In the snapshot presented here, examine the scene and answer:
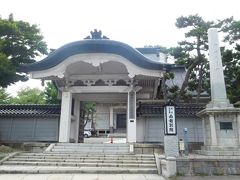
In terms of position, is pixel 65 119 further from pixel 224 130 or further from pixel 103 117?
pixel 103 117

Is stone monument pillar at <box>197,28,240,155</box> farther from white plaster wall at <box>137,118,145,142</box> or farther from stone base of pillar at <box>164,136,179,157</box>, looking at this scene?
white plaster wall at <box>137,118,145,142</box>

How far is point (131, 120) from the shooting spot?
1428 cm

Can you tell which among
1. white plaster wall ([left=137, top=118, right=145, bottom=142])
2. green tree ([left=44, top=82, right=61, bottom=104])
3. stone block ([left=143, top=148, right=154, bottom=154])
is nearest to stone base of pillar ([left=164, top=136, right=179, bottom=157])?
stone block ([left=143, top=148, right=154, bottom=154])

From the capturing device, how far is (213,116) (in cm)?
1199

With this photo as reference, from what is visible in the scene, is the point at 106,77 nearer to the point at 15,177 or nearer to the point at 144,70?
the point at 144,70

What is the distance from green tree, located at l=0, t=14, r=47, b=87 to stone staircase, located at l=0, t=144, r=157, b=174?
607 centimetres

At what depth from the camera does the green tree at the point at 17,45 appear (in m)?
15.8

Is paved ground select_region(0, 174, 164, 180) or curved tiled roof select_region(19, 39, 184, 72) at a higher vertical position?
curved tiled roof select_region(19, 39, 184, 72)

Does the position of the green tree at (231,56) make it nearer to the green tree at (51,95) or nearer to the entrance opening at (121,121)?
the green tree at (51,95)

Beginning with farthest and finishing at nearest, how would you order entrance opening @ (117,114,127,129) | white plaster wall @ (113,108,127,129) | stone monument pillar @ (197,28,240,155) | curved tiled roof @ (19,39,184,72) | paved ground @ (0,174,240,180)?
1. entrance opening @ (117,114,127,129)
2. white plaster wall @ (113,108,127,129)
3. curved tiled roof @ (19,39,184,72)
4. stone monument pillar @ (197,28,240,155)
5. paved ground @ (0,174,240,180)

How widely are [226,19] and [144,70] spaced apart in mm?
10265

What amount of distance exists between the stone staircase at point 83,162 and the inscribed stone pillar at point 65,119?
1397 mm

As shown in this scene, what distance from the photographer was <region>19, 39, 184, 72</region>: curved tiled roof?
45.4 ft

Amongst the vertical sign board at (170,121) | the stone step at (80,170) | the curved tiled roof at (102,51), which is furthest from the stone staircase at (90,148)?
the curved tiled roof at (102,51)
